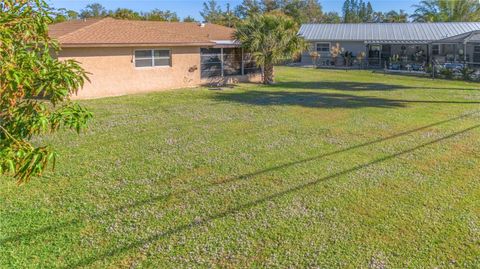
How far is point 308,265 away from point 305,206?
1660mm

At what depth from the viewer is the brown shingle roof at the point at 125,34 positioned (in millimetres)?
16844

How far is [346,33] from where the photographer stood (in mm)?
39531

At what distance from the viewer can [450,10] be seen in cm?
5722

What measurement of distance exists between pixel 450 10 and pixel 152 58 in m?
53.3

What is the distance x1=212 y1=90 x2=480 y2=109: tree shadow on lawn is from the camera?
15656 mm

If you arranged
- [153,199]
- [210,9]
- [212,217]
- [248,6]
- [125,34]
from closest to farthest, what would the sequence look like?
[212,217] → [153,199] → [125,34] → [248,6] → [210,9]

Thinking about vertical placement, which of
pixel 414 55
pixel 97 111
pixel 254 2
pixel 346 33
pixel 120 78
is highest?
pixel 254 2

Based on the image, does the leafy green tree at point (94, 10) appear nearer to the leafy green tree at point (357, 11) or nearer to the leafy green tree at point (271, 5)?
the leafy green tree at point (271, 5)

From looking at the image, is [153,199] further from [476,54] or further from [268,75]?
[476,54]

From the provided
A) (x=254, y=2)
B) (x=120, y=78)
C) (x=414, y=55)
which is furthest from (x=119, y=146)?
(x=254, y=2)

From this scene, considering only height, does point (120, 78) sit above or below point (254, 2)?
below

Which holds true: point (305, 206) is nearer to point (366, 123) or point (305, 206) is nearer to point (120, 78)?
point (366, 123)

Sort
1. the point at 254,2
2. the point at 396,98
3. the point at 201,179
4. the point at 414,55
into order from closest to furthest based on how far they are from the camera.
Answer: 1. the point at 201,179
2. the point at 396,98
3. the point at 414,55
4. the point at 254,2

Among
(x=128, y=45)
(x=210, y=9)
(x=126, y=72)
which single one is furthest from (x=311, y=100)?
(x=210, y=9)
